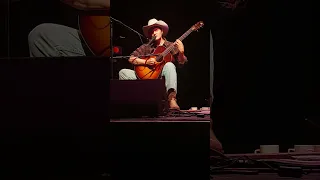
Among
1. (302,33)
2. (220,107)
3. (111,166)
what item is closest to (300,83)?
(302,33)

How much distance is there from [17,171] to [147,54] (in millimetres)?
570

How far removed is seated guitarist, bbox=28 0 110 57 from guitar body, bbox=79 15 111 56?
2 cm

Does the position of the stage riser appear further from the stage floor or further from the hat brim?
the hat brim

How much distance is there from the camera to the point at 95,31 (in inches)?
52.1

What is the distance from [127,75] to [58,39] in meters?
0.25

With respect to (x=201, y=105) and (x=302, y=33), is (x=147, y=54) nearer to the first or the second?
(x=201, y=105)

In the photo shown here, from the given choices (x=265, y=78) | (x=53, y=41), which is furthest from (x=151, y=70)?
(x=265, y=78)

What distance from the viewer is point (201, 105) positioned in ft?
4.51

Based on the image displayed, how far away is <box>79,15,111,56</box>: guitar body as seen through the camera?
131 cm

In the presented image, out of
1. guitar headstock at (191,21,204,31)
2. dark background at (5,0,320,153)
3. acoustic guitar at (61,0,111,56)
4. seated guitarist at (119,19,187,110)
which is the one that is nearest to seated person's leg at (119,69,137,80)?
seated guitarist at (119,19,187,110)

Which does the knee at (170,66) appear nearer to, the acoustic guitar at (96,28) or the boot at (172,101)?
the boot at (172,101)

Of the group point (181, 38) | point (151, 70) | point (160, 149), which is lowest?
point (160, 149)

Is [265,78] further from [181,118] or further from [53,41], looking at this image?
[53,41]

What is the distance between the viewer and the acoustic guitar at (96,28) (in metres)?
1.31
